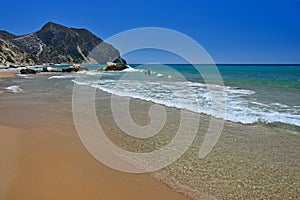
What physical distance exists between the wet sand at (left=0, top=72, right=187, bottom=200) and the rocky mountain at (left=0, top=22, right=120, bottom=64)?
152 m

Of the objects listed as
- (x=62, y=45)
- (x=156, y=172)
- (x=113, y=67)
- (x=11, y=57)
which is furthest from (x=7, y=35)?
(x=156, y=172)

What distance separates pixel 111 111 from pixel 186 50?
378cm

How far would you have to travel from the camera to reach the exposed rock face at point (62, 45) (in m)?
158

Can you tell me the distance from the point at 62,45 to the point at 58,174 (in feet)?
607

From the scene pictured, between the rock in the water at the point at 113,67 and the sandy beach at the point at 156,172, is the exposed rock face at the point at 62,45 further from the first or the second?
the sandy beach at the point at 156,172

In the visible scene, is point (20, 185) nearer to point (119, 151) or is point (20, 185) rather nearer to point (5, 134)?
point (119, 151)

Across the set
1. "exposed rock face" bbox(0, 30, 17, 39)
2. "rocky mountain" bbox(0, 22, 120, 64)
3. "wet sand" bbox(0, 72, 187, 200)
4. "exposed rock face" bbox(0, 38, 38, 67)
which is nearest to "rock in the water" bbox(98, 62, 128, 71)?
"exposed rock face" bbox(0, 38, 38, 67)

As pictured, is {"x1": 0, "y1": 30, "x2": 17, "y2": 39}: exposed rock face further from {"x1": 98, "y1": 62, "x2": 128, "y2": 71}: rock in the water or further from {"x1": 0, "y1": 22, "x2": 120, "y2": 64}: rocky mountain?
{"x1": 98, "y1": 62, "x2": 128, "y2": 71}: rock in the water

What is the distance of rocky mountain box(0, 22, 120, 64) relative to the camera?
519 ft

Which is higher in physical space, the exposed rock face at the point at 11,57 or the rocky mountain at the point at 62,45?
the rocky mountain at the point at 62,45

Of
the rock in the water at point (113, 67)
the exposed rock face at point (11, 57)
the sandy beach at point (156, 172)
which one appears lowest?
the sandy beach at point (156, 172)

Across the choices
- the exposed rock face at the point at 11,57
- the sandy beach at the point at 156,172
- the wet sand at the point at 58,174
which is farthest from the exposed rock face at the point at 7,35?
the wet sand at the point at 58,174

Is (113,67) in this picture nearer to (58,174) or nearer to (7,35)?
(58,174)

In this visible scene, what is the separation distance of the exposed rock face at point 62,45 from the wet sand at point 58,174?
152543 millimetres
